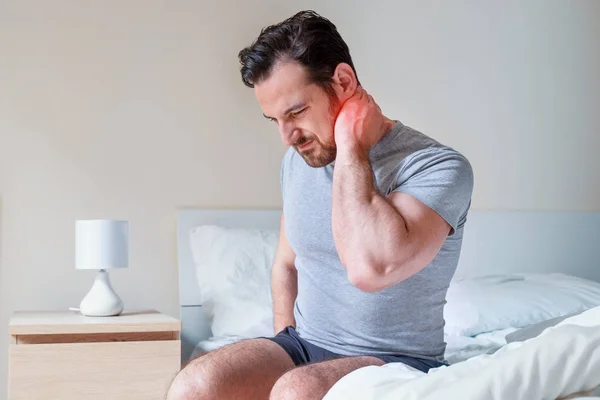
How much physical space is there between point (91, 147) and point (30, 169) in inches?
9.5

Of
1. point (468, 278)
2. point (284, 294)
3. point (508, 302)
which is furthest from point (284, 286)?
point (468, 278)

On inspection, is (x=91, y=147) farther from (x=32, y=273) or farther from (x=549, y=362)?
(x=549, y=362)

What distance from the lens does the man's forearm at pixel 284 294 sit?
2004 millimetres

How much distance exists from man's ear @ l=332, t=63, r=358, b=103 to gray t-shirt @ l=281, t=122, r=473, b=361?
13 cm

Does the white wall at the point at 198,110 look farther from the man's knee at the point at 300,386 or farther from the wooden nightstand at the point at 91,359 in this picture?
the man's knee at the point at 300,386

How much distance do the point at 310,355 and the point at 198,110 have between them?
1.84 meters

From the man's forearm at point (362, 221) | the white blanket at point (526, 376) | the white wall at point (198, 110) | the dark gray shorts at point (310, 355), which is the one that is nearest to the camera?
the white blanket at point (526, 376)

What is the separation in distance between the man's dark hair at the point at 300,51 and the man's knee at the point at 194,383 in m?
0.60

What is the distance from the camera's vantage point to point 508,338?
244cm

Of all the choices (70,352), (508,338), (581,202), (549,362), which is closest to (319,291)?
(549,362)

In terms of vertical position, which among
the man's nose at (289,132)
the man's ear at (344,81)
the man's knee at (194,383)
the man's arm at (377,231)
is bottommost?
the man's knee at (194,383)

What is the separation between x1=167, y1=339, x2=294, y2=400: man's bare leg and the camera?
154 centimetres

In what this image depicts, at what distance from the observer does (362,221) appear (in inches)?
61.1

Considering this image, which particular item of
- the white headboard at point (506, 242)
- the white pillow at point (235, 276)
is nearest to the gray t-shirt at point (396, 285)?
the white pillow at point (235, 276)
